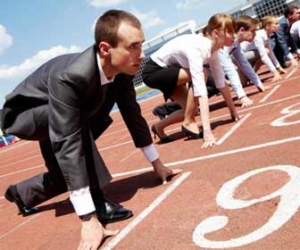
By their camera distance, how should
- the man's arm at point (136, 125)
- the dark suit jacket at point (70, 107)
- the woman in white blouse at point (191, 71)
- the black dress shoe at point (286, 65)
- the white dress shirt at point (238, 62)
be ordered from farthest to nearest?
the black dress shoe at point (286, 65) → the white dress shirt at point (238, 62) → the woman in white blouse at point (191, 71) → the man's arm at point (136, 125) → the dark suit jacket at point (70, 107)

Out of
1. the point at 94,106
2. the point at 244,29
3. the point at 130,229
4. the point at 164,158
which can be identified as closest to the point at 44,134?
the point at 94,106

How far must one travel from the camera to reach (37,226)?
12.8 feet

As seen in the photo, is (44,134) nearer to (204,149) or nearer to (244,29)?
(204,149)

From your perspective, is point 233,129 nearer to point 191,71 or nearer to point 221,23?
point 191,71

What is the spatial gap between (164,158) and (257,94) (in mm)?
3462

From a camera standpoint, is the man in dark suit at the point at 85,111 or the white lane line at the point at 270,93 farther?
the white lane line at the point at 270,93

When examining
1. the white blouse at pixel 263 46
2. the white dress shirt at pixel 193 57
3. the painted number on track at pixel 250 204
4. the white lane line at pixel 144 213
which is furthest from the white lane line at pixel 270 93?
the painted number on track at pixel 250 204

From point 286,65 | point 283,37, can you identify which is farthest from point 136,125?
point 283,37

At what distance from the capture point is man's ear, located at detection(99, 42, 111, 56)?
3.09 meters

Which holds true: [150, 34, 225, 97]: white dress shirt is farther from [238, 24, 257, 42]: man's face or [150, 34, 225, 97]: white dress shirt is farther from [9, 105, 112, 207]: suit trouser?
[238, 24, 257, 42]: man's face

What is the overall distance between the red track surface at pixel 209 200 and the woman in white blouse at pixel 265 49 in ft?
10.7

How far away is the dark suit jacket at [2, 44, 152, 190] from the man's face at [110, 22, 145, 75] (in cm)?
18

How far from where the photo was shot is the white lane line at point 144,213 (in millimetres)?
2870

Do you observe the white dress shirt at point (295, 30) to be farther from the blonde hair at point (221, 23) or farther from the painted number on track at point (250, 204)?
the painted number on track at point (250, 204)
